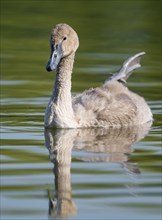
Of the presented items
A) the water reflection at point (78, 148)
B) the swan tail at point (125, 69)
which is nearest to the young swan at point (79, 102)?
the water reflection at point (78, 148)

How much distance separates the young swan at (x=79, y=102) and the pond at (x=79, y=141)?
0.18 meters

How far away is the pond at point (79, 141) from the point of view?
31.1 ft

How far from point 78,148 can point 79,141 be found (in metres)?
0.46

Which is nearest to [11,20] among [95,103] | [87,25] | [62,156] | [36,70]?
[87,25]

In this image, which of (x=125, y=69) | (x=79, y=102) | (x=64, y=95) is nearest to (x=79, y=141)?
(x=64, y=95)

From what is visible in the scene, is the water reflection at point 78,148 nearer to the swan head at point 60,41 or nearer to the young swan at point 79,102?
the young swan at point 79,102

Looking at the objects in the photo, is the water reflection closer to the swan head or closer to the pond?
the pond

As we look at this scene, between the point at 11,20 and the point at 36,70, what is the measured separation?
19.8 ft

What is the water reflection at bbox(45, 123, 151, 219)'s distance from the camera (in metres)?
9.55

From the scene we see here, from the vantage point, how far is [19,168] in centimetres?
1094

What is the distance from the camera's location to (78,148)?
475 inches

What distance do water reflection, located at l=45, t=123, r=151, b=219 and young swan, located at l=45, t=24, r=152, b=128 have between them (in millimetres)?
149

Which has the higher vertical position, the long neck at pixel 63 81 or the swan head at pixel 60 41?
the swan head at pixel 60 41

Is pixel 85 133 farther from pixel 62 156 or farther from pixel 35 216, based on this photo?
pixel 35 216
